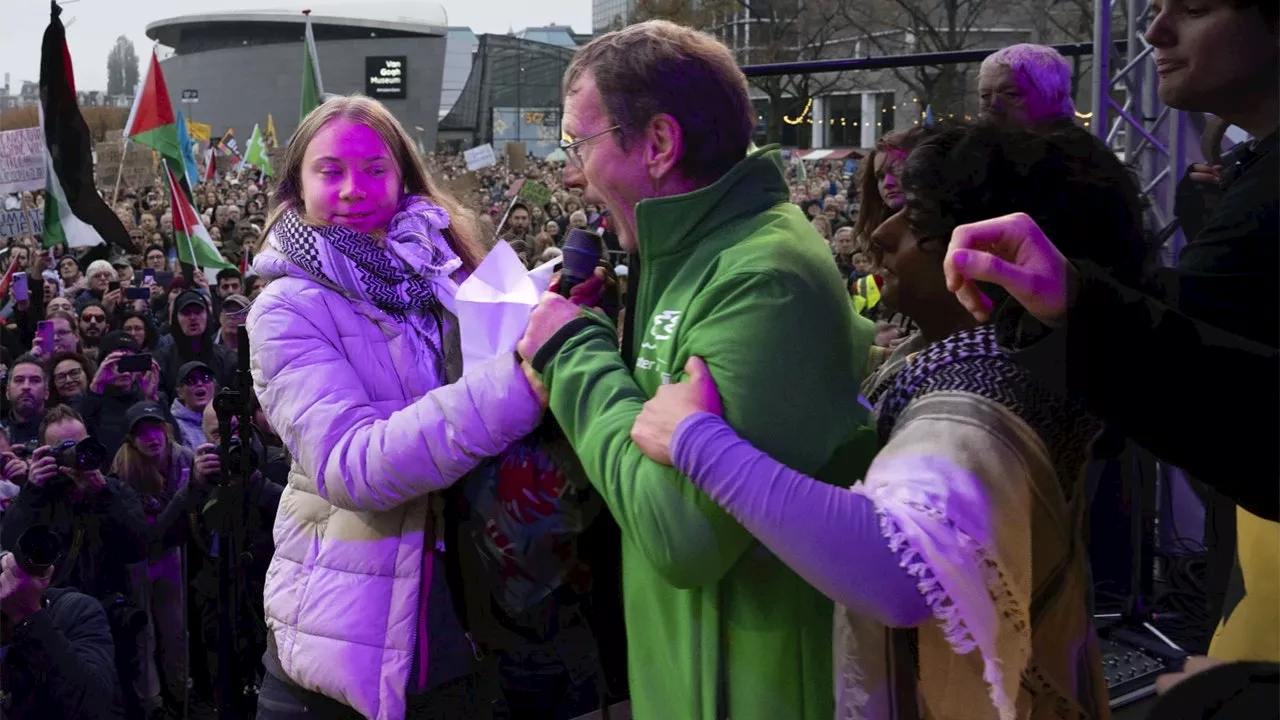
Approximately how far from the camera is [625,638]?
190 centimetres

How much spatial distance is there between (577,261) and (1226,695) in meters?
0.96

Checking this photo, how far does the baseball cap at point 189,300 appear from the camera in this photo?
300 inches

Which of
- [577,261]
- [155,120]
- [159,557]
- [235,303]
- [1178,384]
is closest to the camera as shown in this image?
[1178,384]

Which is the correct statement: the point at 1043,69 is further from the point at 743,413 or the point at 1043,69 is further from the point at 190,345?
the point at 190,345

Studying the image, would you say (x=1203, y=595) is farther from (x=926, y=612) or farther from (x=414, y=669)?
(x=414, y=669)

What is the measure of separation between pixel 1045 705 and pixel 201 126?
63.0ft

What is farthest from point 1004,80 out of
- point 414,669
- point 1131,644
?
point 414,669

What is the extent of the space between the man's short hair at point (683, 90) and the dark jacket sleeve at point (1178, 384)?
571mm

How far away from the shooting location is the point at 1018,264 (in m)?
1.15

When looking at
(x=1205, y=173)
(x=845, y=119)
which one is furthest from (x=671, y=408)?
(x=845, y=119)

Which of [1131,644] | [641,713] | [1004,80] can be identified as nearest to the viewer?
[641,713]

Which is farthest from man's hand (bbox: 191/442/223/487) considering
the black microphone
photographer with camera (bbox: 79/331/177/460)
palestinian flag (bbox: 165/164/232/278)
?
palestinian flag (bbox: 165/164/232/278)

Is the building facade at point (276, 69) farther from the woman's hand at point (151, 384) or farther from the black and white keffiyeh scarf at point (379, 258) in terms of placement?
the black and white keffiyeh scarf at point (379, 258)

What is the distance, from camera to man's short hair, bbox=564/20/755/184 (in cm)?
155
